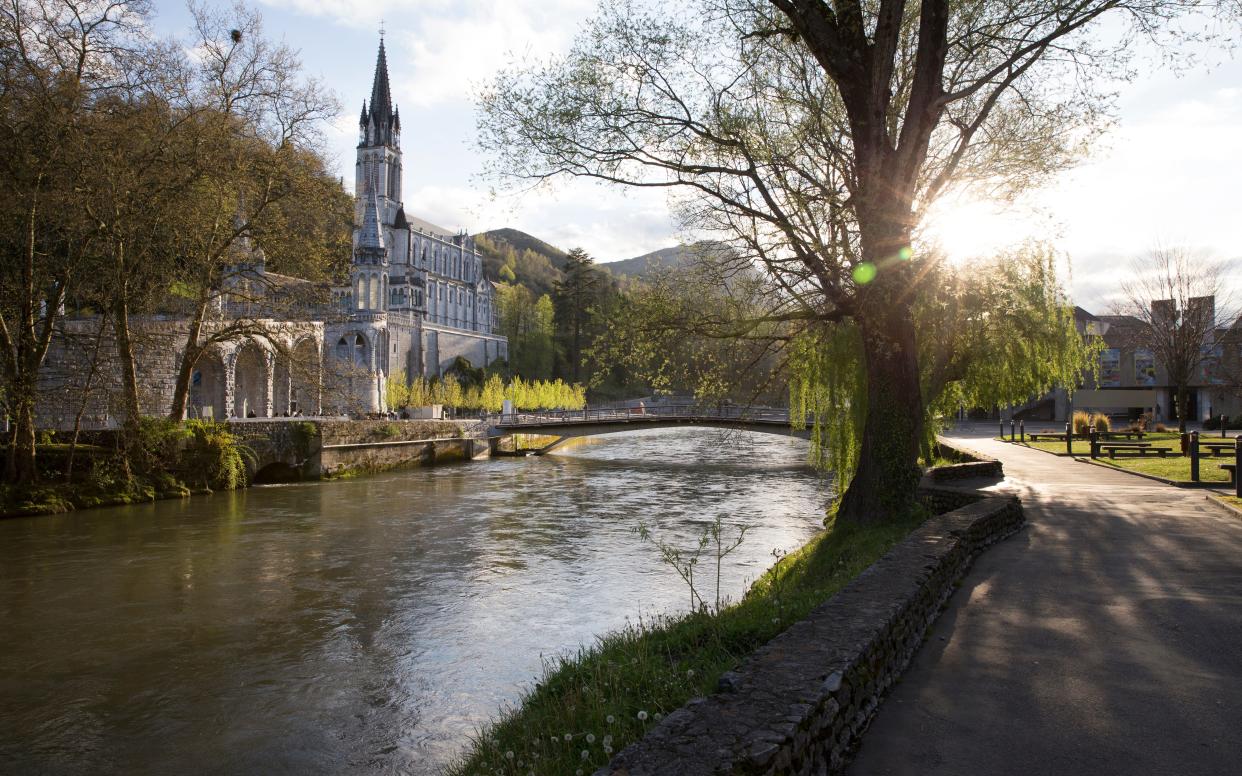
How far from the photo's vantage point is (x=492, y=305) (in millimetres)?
123938

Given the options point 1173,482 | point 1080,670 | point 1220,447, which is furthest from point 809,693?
point 1220,447

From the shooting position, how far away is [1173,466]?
22656 mm

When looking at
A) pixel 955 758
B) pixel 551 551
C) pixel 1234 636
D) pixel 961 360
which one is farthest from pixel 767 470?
pixel 955 758

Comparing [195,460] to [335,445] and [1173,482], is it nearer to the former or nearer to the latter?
[335,445]

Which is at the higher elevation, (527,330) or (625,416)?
(527,330)

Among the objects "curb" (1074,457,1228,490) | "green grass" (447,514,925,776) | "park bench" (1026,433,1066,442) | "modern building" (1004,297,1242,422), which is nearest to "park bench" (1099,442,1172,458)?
"curb" (1074,457,1228,490)

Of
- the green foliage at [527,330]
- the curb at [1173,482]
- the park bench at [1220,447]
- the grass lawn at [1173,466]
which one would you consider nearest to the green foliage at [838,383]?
the curb at [1173,482]

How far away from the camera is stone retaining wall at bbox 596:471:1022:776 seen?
12.1ft

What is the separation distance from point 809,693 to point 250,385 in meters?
50.6

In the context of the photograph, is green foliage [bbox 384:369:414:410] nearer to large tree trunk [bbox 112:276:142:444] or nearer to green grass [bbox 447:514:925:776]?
large tree trunk [bbox 112:276:142:444]

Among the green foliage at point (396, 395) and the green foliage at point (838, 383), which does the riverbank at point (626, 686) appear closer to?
the green foliage at point (838, 383)

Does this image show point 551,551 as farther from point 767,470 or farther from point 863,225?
point 767,470

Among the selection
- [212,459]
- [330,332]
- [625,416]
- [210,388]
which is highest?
[330,332]

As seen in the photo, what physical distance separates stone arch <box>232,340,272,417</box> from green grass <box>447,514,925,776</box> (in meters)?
43.0
